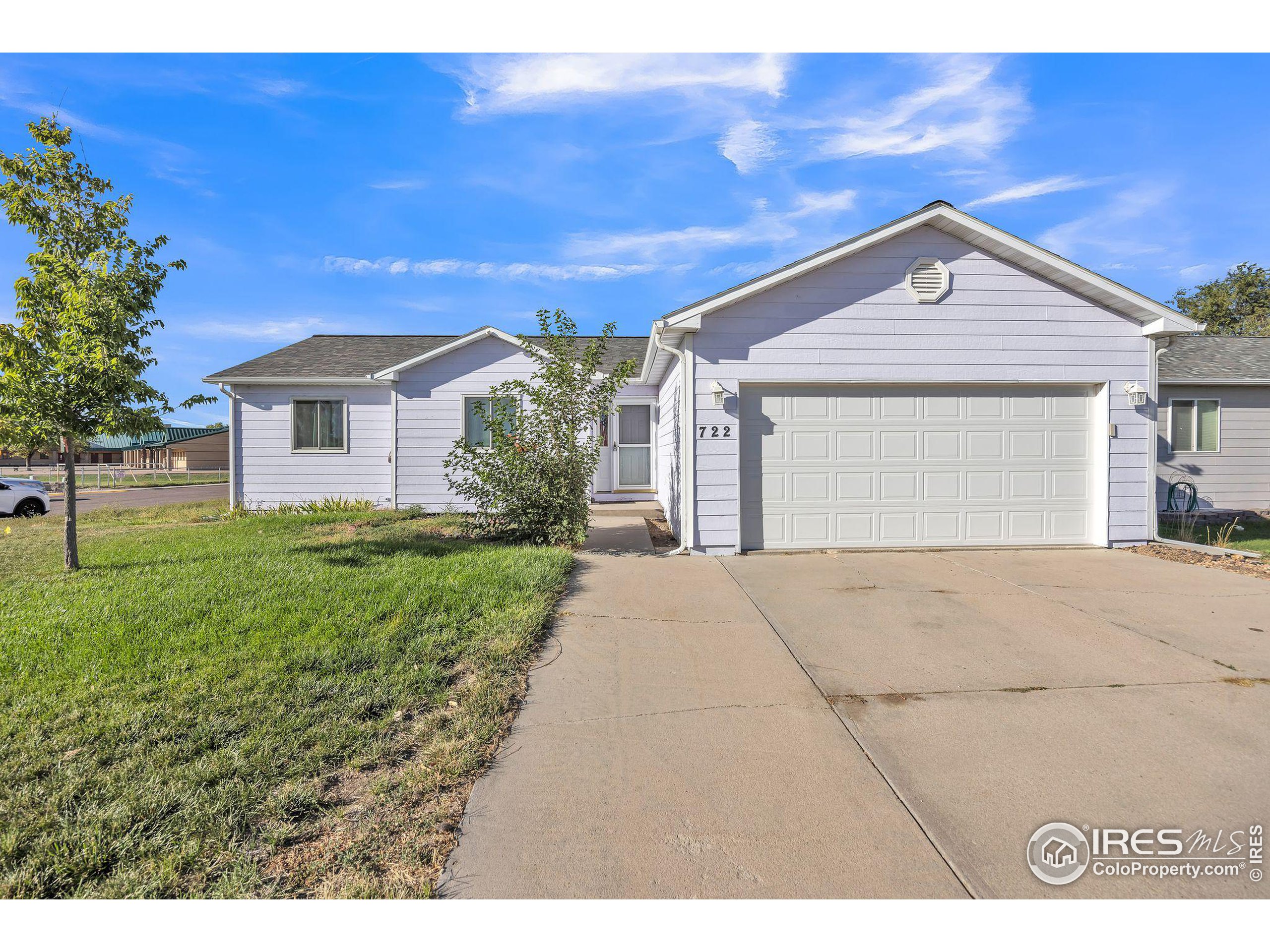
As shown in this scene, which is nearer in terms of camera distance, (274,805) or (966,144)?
(274,805)

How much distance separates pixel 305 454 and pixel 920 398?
12.5 meters

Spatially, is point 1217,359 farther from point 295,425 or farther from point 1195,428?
point 295,425

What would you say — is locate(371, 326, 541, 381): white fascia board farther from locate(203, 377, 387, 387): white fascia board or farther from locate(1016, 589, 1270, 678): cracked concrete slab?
locate(1016, 589, 1270, 678): cracked concrete slab

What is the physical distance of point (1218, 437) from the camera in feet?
40.8

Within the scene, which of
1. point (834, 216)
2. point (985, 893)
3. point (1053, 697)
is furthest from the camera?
point (834, 216)

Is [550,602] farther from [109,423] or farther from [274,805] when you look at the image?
[109,423]

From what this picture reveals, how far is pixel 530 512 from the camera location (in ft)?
26.4

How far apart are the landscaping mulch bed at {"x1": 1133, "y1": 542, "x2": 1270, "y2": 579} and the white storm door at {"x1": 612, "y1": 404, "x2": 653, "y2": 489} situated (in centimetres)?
898

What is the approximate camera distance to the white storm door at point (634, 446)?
13.6m

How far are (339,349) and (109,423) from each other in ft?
28.3

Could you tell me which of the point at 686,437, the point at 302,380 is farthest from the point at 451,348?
the point at 686,437

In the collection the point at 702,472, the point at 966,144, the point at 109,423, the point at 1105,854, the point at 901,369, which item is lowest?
the point at 1105,854

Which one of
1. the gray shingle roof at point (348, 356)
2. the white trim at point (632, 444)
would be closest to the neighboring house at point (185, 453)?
the gray shingle roof at point (348, 356)
